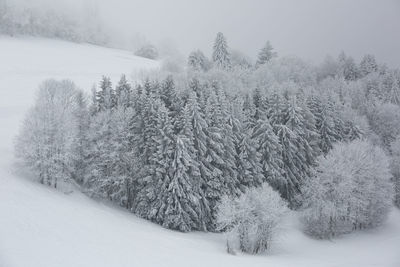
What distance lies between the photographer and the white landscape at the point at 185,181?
31453mm

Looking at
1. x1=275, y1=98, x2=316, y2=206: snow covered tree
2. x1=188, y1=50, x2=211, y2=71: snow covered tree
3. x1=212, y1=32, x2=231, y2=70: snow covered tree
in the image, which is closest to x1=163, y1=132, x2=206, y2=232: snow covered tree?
x1=275, y1=98, x2=316, y2=206: snow covered tree

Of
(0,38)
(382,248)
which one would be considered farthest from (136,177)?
(0,38)

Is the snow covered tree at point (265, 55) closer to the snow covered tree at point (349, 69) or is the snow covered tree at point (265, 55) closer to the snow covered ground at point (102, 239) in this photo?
the snow covered tree at point (349, 69)

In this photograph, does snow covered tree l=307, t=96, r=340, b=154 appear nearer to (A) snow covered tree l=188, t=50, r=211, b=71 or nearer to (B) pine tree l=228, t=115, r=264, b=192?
(B) pine tree l=228, t=115, r=264, b=192

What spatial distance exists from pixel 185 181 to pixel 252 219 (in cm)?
833

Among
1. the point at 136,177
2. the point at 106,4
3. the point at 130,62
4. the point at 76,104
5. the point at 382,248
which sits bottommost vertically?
the point at 382,248

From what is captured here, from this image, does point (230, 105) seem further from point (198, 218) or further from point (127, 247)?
point (127, 247)

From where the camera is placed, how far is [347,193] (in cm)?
4653

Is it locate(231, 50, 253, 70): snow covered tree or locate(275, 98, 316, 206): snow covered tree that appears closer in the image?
locate(275, 98, 316, 206): snow covered tree

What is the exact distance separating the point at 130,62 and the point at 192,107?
1889 inches

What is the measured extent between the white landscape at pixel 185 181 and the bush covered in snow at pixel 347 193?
17 cm

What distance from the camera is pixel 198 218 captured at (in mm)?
42781

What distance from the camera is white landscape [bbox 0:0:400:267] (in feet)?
103

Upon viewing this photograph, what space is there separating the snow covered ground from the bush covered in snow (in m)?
1.68
